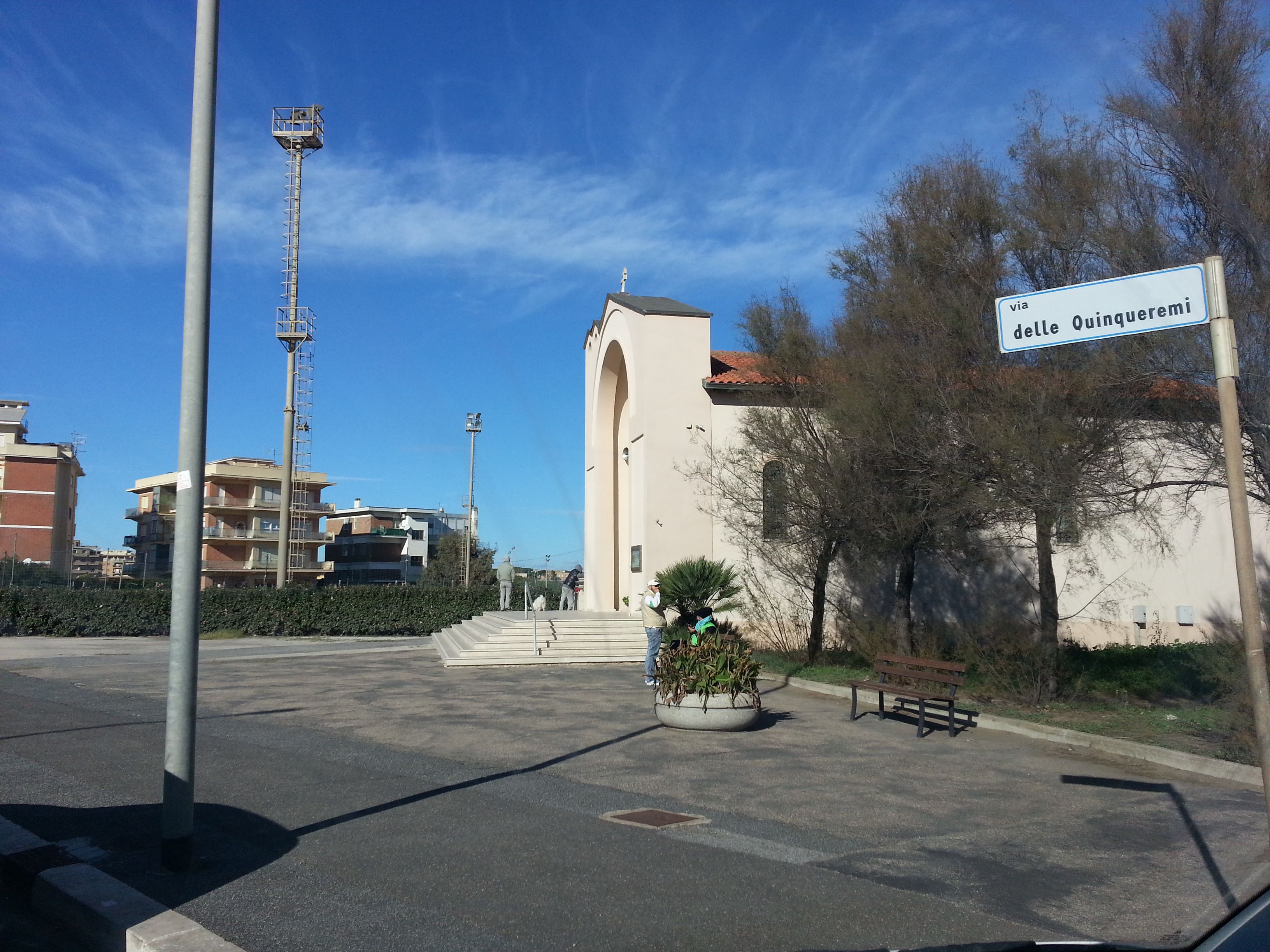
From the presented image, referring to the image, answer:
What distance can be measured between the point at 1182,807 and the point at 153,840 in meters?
8.09

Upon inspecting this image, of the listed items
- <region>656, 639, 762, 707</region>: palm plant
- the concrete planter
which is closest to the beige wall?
<region>656, 639, 762, 707</region>: palm plant

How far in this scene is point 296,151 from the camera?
4584 centimetres

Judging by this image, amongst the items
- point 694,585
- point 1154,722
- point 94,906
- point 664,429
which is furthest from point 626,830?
point 664,429

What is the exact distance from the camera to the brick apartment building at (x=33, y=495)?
2542 inches

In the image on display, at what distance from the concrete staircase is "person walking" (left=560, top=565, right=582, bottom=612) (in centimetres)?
583

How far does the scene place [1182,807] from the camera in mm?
8227

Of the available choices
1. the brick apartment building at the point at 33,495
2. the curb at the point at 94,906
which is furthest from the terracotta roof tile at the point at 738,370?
the brick apartment building at the point at 33,495

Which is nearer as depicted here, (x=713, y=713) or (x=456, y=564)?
(x=713, y=713)

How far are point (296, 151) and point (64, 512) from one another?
38.0 metres

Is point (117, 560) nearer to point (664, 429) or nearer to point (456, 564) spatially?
point (456, 564)

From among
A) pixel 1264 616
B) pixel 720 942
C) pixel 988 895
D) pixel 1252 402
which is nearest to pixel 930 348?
pixel 1252 402

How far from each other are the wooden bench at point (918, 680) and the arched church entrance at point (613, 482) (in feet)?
57.8

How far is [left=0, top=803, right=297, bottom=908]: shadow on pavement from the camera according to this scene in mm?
5906

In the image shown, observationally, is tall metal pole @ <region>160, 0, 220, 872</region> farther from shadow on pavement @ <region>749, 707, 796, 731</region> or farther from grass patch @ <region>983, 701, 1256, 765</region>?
grass patch @ <region>983, 701, 1256, 765</region>
